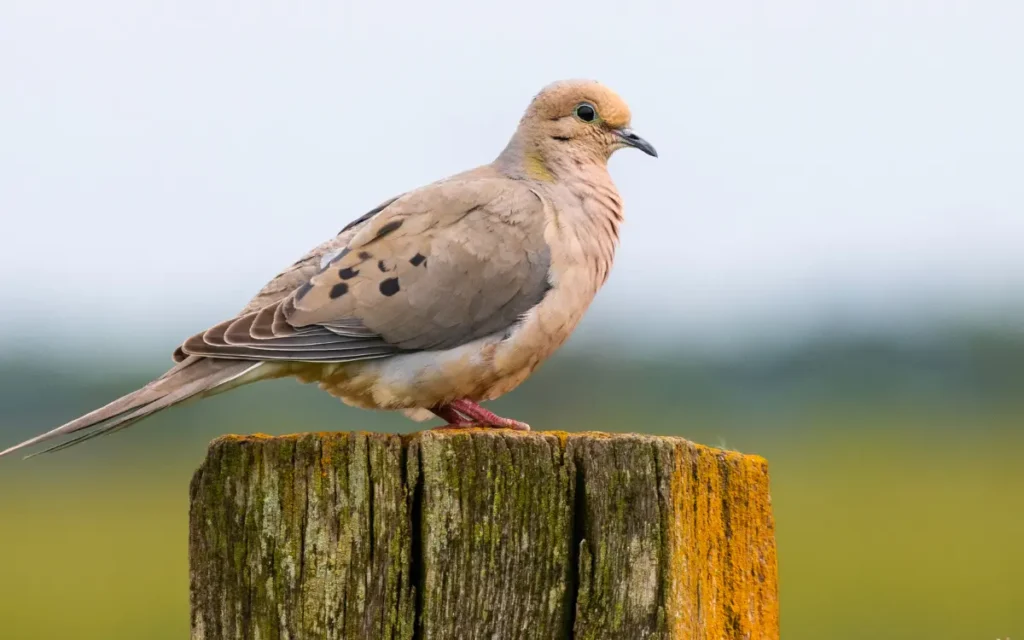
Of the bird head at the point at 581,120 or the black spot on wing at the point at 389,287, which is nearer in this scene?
the black spot on wing at the point at 389,287

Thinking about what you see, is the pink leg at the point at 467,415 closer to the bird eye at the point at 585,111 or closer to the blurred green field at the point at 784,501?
the bird eye at the point at 585,111

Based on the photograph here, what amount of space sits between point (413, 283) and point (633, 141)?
64.0 inches

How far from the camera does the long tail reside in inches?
144

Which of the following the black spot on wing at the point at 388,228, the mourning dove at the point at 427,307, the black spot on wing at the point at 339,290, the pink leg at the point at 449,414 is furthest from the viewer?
the pink leg at the point at 449,414

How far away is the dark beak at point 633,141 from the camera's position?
588 cm

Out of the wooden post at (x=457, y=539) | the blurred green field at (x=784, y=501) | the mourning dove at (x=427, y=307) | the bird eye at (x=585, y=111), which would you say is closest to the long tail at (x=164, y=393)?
the mourning dove at (x=427, y=307)

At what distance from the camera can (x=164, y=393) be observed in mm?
4090

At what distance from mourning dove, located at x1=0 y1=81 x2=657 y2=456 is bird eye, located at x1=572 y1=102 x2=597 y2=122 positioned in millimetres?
688

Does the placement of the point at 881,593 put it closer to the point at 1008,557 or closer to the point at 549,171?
the point at 1008,557

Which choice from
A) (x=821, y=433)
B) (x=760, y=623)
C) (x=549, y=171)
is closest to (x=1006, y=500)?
(x=821, y=433)

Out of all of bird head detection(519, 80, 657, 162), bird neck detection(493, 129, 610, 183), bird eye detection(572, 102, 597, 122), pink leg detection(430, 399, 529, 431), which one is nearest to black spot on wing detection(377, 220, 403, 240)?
pink leg detection(430, 399, 529, 431)

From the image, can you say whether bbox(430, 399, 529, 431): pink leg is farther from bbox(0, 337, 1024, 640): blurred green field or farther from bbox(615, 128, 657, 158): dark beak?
bbox(0, 337, 1024, 640): blurred green field

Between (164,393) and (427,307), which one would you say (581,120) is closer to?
(427,307)

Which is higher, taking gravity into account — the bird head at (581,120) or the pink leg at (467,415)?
the bird head at (581,120)
